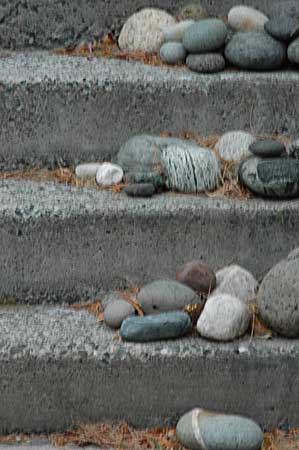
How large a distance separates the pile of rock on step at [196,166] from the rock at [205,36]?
354 millimetres

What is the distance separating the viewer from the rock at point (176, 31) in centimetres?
356

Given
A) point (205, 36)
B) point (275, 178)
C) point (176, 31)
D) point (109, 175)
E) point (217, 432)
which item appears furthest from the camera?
point (176, 31)

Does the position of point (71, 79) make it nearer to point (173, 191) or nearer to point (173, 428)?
point (173, 191)

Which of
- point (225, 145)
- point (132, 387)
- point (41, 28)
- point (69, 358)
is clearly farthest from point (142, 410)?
point (41, 28)

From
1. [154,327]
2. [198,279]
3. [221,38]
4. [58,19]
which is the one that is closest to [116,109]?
[221,38]

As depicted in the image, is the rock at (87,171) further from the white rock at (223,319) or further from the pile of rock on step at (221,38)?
the white rock at (223,319)

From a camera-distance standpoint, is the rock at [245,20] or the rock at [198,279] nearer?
the rock at [198,279]

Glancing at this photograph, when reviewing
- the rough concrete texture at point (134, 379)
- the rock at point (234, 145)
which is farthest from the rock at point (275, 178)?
the rough concrete texture at point (134, 379)

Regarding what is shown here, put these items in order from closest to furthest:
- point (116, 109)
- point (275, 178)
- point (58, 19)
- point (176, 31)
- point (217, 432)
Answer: point (217, 432) → point (275, 178) → point (116, 109) → point (176, 31) → point (58, 19)

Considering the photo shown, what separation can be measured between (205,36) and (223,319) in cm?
113

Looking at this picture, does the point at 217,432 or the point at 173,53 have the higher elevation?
the point at 173,53

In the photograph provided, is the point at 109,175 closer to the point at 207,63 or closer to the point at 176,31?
the point at 207,63

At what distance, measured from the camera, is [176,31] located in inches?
140

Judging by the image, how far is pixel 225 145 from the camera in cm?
328
